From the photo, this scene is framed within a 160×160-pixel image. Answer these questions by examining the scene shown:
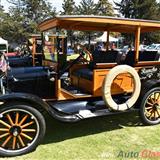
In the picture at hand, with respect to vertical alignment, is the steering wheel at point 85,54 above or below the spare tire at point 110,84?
above

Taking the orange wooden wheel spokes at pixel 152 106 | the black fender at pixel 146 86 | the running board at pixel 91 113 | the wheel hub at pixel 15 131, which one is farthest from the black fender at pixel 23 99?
the orange wooden wheel spokes at pixel 152 106

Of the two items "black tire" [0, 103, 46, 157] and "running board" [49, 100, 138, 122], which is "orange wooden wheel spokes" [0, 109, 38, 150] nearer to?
"black tire" [0, 103, 46, 157]

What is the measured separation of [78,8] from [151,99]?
51897mm

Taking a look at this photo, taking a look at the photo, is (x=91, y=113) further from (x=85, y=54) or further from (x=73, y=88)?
(x=85, y=54)

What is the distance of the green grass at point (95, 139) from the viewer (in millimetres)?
3947

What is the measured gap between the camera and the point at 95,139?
14.6ft

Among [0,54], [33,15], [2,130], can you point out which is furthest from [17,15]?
[2,130]

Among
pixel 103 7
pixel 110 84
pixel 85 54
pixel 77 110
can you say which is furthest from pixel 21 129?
pixel 103 7

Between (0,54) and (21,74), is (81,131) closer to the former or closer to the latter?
(21,74)

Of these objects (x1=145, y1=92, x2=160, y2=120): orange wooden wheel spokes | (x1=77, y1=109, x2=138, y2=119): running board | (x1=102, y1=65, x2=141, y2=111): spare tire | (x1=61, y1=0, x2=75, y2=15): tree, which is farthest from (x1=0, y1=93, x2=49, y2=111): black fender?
(x1=61, y1=0, x2=75, y2=15): tree

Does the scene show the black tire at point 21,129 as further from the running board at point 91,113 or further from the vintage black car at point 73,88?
the running board at point 91,113

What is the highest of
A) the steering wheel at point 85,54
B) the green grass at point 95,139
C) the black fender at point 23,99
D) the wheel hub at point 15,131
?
the steering wheel at point 85,54

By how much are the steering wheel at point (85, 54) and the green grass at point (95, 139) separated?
1225 mm

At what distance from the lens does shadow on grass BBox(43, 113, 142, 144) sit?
4.61 metres
